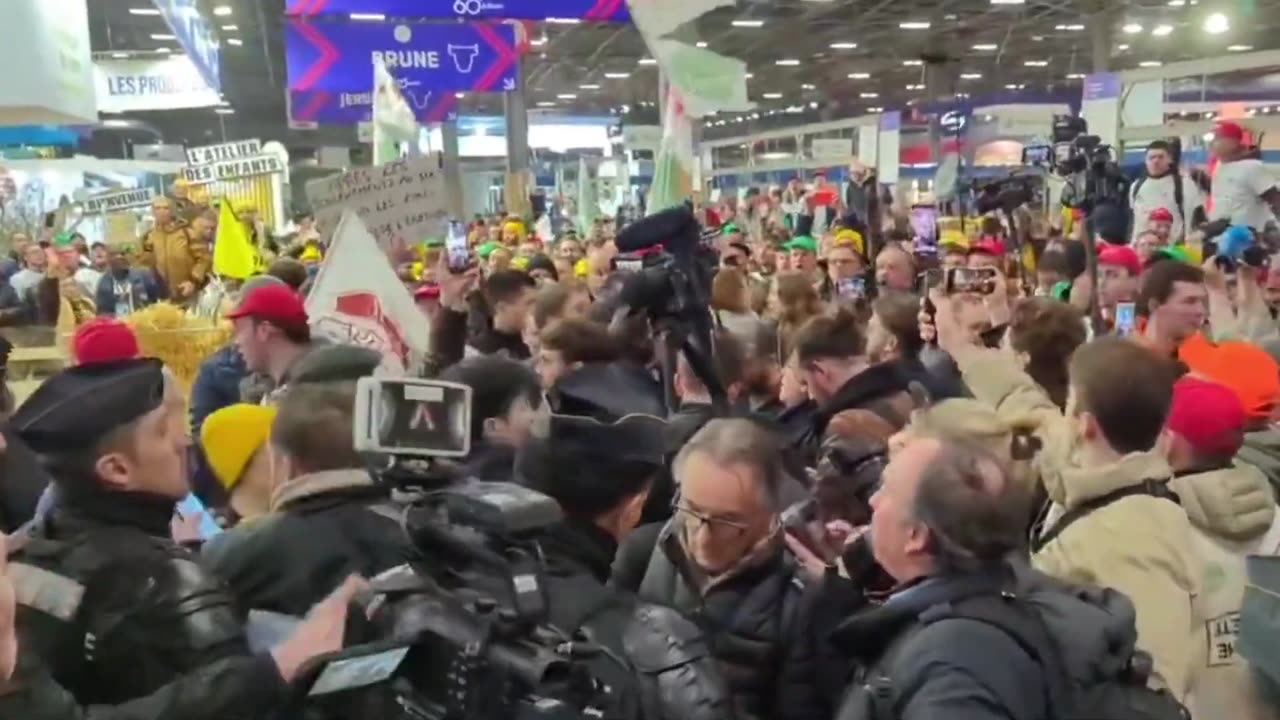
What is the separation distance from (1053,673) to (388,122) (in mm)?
6064

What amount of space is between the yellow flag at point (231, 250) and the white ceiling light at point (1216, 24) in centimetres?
2197

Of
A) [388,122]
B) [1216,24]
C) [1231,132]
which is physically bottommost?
[1231,132]

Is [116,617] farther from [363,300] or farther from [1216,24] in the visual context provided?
[1216,24]

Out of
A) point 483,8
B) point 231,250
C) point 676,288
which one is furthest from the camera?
point 483,8

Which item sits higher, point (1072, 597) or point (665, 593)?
point (1072, 597)

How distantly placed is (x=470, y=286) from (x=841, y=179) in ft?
48.4

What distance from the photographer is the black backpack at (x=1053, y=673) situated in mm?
1828

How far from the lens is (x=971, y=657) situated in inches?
70.8

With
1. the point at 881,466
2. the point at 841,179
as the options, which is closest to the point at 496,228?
the point at 841,179

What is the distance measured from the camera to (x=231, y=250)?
8148mm

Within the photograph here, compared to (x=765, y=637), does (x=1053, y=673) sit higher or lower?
higher

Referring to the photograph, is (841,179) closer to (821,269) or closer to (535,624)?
(821,269)

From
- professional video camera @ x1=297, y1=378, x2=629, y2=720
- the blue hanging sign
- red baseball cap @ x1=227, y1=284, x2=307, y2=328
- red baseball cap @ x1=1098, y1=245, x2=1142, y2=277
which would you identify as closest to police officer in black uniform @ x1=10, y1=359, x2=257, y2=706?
professional video camera @ x1=297, y1=378, x2=629, y2=720

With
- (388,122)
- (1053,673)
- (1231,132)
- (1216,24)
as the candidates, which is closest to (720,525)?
(1053,673)
